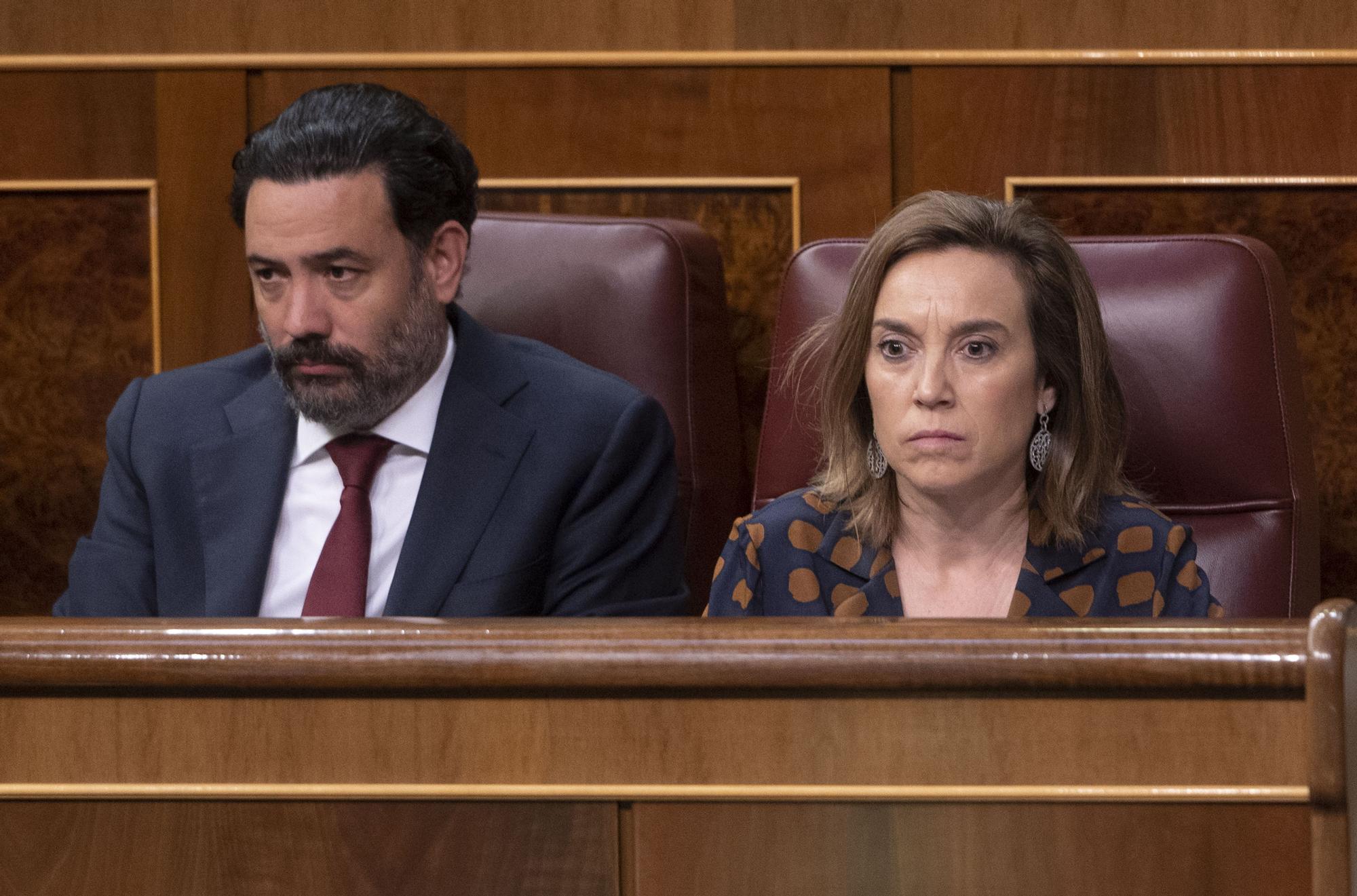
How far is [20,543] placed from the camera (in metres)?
1.63

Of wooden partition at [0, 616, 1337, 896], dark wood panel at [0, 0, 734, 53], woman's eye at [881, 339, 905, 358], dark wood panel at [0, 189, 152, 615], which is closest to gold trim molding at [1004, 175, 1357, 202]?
dark wood panel at [0, 0, 734, 53]

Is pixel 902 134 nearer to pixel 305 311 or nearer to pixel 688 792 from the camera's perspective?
pixel 305 311

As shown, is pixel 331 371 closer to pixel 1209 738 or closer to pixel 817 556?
pixel 817 556

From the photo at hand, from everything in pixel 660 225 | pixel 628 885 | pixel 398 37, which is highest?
pixel 398 37

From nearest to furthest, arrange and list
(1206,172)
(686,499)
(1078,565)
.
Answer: (1078,565), (686,499), (1206,172)

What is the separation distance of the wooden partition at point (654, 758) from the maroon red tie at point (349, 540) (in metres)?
0.52

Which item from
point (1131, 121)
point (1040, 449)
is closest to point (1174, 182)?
point (1131, 121)

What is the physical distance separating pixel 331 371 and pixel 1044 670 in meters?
0.77

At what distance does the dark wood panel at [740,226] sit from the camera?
62.0 inches

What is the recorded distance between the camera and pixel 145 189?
1601mm

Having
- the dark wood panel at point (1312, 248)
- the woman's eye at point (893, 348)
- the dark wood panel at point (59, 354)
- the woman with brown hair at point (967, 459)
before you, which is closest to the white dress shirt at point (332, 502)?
the woman with brown hair at point (967, 459)

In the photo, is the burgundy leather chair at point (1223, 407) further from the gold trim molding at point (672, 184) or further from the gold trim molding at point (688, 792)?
the gold trim molding at point (688, 792)

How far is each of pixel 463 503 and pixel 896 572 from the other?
1.10 feet

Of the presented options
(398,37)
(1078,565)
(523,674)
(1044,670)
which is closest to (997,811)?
(1044,670)
